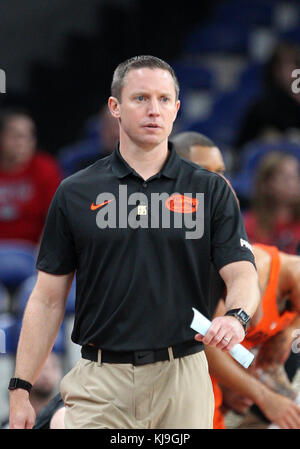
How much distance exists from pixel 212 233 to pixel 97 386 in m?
0.50

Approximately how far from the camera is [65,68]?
8.70 m

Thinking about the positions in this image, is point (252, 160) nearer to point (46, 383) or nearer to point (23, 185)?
point (23, 185)

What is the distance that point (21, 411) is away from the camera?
2355mm

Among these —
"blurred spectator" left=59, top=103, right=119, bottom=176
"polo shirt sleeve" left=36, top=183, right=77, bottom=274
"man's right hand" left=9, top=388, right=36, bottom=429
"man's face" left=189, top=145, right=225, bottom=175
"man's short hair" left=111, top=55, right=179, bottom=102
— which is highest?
"man's short hair" left=111, top=55, right=179, bottom=102

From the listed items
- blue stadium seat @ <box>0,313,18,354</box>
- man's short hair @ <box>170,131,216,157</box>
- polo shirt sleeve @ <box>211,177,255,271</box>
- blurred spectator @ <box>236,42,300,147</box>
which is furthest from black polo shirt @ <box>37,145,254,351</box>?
blurred spectator @ <box>236,42,300,147</box>

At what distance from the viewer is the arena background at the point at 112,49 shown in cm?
820

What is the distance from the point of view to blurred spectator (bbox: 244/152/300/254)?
498cm

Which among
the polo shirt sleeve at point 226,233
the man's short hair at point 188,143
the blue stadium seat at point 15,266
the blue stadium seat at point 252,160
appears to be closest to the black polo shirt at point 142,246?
the polo shirt sleeve at point 226,233

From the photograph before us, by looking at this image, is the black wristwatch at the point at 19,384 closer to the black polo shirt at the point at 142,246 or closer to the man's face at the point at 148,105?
the black polo shirt at the point at 142,246

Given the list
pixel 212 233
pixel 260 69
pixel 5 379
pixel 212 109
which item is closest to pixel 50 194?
pixel 5 379

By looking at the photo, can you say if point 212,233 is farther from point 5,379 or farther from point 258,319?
point 5,379

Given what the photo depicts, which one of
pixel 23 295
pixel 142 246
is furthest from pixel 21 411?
pixel 23 295

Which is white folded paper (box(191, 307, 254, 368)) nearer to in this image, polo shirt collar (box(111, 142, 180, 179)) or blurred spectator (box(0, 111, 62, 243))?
polo shirt collar (box(111, 142, 180, 179))

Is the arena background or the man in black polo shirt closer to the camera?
the man in black polo shirt
